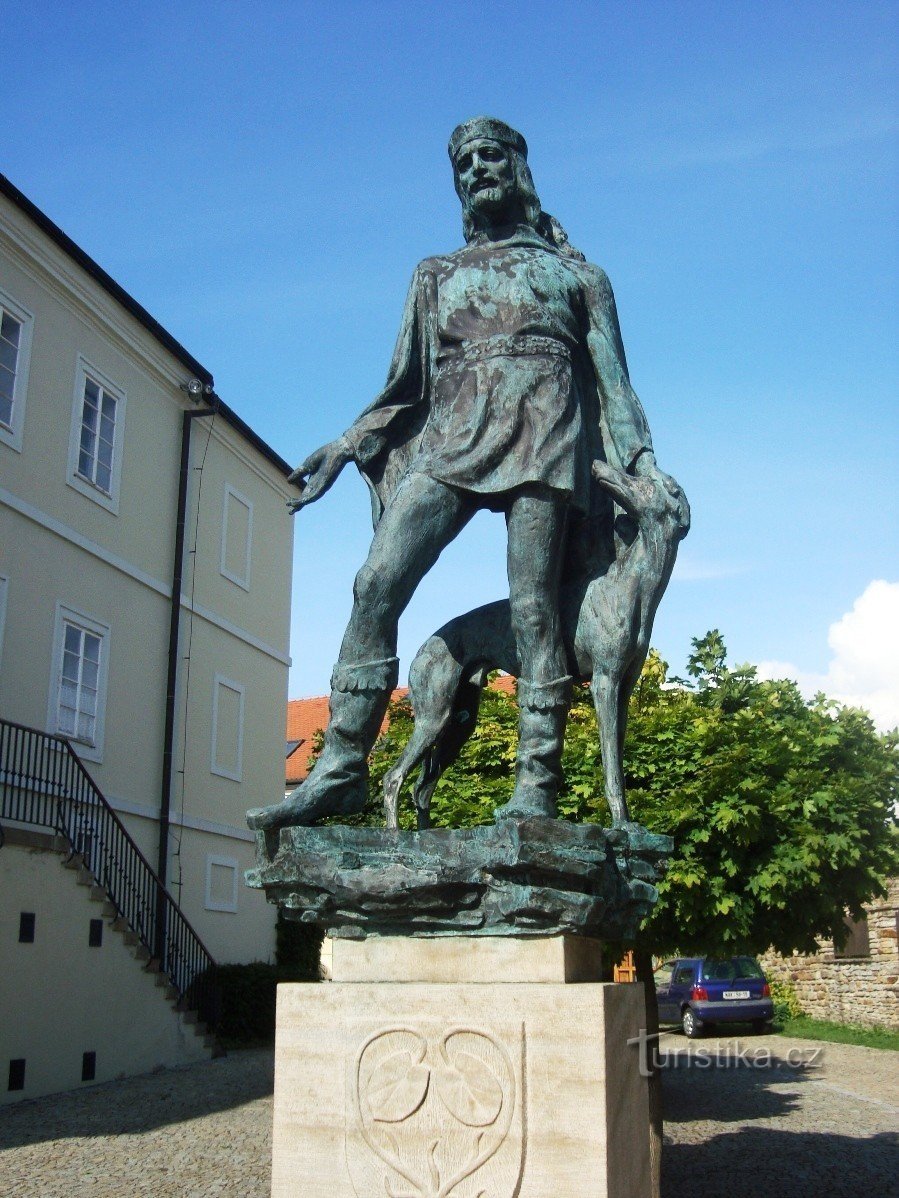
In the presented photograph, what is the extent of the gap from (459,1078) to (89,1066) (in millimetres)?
11866

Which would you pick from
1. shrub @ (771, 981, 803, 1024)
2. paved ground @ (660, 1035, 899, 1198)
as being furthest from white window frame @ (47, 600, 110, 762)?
shrub @ (771, 981, 803, 1024)

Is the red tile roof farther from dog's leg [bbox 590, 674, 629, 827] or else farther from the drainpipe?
dog's leg [bbox 590, 674, 629, 827]

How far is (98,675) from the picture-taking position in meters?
16.6

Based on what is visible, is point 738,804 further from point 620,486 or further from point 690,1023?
point 690,1023

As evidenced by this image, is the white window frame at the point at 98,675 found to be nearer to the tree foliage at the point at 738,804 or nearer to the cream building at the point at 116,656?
the cream building at the point at 116,656

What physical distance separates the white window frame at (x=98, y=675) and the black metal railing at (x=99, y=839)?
1.79 feet

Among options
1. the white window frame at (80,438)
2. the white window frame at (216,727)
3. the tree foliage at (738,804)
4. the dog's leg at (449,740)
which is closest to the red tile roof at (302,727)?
the white window frame at (216,727)

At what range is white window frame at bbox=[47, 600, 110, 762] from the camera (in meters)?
15.4

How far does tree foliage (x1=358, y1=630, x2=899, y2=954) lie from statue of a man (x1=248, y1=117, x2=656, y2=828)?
5.19 m

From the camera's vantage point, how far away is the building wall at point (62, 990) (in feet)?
40.5

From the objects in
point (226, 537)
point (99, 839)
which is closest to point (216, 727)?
point (226, 537)

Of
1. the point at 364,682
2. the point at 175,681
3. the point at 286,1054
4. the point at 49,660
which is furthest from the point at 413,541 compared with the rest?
the point at 175,681

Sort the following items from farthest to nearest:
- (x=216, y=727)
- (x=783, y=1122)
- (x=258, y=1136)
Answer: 1. (x=216, y=727)
2. (x=783, y=1122)
3. (x=258, y=1136)

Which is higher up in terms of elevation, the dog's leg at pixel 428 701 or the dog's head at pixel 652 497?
the dog's head at pixel 652 497
